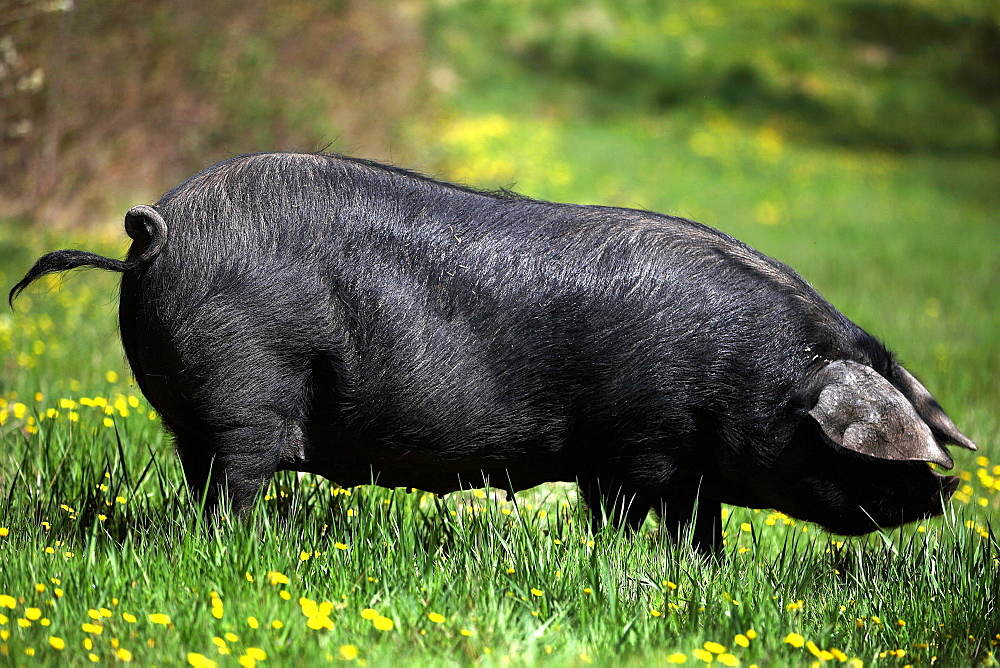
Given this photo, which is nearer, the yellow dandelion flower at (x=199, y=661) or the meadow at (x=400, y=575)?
the yellow dandelion flower at (x=199, y=661)

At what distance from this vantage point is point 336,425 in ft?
10.1

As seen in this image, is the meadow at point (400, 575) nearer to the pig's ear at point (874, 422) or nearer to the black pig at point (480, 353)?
the black pig at point (480, 353)

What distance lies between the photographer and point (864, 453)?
2934mm

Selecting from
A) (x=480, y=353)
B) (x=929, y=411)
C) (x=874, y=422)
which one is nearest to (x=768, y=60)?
(x=929, y=411)

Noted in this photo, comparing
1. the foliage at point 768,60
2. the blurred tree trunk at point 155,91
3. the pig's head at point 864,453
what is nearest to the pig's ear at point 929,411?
the pig's head at point 864,453

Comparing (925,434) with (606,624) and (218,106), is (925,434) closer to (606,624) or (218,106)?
(606,624)

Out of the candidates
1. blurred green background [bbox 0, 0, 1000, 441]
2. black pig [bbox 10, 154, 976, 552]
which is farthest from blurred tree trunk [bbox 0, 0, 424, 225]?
black pig [bbox 10, 154, 976, 552]

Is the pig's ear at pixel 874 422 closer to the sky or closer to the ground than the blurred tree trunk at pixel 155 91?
closer to the ground

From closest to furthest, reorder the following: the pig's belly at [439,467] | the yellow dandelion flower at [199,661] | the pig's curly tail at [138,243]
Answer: the yellow dandelion flower at [199,661]
the pig's curly tail at [138,243]
the pig's belly at [439,467]

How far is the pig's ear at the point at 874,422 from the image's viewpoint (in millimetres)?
2936

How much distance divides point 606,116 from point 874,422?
21.3 meters

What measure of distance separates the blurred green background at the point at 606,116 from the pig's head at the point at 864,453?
5.73 feet

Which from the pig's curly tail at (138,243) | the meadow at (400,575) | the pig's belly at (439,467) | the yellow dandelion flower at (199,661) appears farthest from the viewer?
the pig's belly at (439,467)

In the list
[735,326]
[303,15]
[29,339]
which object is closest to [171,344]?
[735,326]
